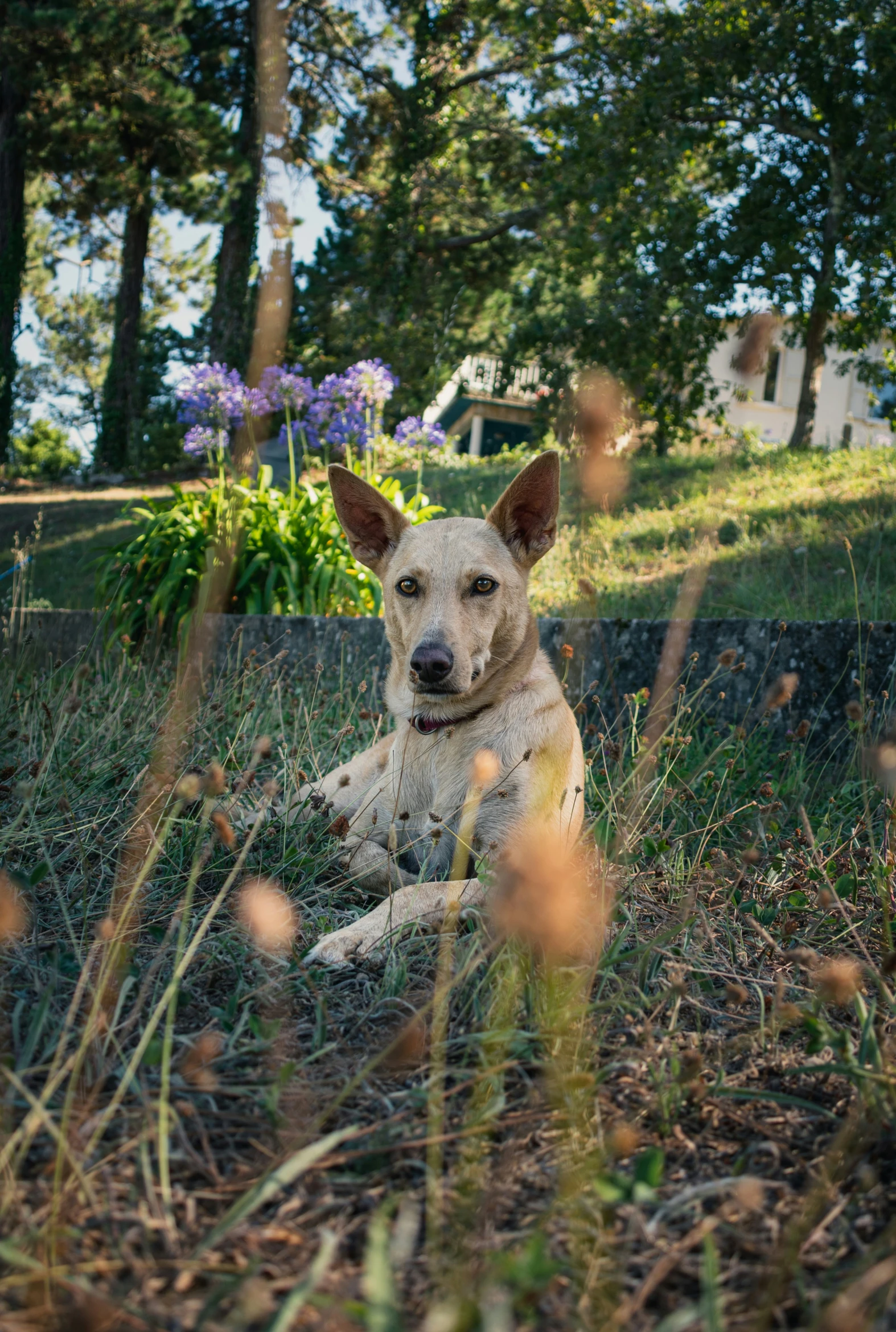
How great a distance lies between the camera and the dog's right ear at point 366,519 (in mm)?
3752

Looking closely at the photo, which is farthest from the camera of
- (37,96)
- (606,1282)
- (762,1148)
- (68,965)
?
(37,96)

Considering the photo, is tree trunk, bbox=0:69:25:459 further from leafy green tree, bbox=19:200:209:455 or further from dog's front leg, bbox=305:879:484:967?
dog's front leg, bbox=305:879:484:967

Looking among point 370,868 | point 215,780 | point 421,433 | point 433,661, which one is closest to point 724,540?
point 421,433

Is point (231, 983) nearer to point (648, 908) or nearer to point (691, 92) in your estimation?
point (648, 908)

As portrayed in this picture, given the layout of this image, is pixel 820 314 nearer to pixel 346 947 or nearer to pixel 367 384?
pixel 367 384

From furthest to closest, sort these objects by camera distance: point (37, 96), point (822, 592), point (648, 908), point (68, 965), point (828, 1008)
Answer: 1. point (37, 96)
2. point (822, 592)
3. point (648, 908)
4. point (828, 1008)
5. point (68, 965)

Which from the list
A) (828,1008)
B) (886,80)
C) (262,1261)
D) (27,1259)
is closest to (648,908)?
(828,1008)

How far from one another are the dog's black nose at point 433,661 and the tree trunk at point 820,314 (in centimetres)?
1158

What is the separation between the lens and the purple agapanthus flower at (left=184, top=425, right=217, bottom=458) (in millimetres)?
7340

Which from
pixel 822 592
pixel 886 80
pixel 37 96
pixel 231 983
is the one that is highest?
pixel 37 96

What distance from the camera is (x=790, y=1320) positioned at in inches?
52.8

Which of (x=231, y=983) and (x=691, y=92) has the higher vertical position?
(x=691, y=92)

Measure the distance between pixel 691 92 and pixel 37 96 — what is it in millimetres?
13777

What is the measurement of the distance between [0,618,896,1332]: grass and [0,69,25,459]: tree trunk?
21.1 m
